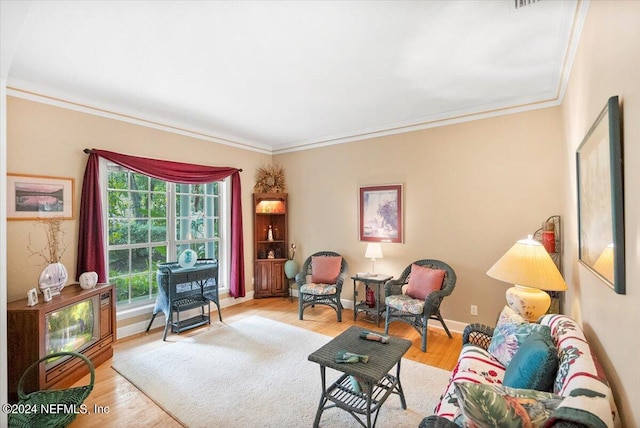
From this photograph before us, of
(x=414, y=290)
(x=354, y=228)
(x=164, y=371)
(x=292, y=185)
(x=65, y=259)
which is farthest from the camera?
(x=292, y=185)

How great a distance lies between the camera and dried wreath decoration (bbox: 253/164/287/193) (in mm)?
5289

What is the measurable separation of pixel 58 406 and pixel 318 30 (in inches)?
123

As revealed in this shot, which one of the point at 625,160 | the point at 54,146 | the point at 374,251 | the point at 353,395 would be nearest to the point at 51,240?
the point at 54,146

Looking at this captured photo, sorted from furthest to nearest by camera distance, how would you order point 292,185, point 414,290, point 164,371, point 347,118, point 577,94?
point 292,185
point 347,118
point 414,290
point 164,371
point 577,94

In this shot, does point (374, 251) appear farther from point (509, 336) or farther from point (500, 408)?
point (500, 408)

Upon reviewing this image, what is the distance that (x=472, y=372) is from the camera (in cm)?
192

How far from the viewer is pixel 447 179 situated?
3.84 meters

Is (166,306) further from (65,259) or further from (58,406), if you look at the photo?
(58,406)

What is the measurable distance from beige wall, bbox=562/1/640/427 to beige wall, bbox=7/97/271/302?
13.9 feet

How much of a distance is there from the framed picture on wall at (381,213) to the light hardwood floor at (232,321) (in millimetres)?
1172

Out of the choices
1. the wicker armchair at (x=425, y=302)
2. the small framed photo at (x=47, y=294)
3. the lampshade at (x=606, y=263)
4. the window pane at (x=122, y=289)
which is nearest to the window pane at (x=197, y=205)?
the window pane at (x=122, y=289)

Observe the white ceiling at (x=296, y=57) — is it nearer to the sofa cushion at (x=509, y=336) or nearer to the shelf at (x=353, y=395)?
the sofa cushion at (x=509, y=336)

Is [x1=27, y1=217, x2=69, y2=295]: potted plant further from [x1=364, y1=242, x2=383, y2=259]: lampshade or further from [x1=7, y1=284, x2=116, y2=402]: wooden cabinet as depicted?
[x1=364, y1=242, x2=383, y2=259]: lampshade

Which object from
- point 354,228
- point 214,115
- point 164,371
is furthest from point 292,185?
point 164,371
